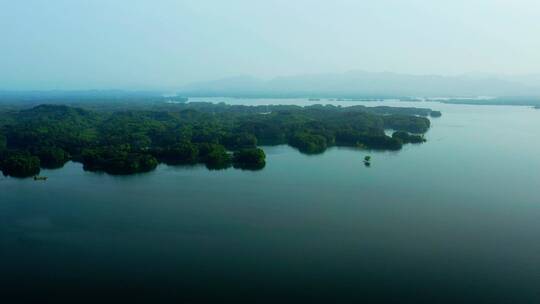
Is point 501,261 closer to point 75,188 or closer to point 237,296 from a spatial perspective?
point 237,296

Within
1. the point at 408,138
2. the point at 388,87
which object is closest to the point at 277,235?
the point at 408,138

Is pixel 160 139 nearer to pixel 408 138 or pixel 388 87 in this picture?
pixel 408 138

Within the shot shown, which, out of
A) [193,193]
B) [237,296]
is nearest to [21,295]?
[237,296]

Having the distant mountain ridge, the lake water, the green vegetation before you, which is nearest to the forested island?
the green vegetation

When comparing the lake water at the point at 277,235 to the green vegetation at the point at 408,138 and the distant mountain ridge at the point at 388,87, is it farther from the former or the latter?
the distant mountain ridge at the point at 388,87

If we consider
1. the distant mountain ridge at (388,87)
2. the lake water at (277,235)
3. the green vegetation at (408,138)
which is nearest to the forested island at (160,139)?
the green vegetation at (408,138)

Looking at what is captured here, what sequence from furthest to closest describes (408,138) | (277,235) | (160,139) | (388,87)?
(388,87) < (408,138) < (160,139) < (277,235)
